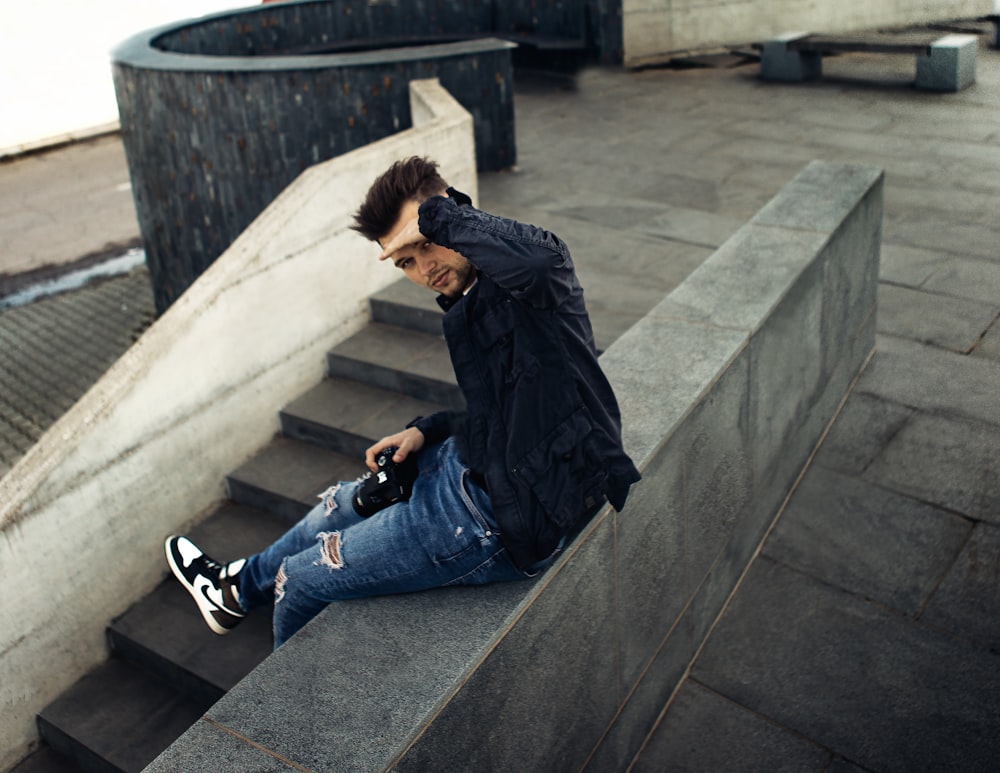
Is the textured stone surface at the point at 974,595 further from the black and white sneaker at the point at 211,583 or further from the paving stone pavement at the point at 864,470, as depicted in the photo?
the black and white sneaker at the point at 211,583

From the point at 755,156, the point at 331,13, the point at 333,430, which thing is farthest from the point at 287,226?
the point at 331,13

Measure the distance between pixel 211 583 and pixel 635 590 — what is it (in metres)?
1.54

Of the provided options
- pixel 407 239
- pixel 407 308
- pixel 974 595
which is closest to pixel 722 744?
pixel 974 595

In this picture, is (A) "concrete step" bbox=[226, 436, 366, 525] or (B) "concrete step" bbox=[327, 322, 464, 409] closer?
(A) "concrete step" bbox=[226, 436, 366, 525]

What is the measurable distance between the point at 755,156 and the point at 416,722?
26.1 ft

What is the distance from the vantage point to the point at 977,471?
4484 mm

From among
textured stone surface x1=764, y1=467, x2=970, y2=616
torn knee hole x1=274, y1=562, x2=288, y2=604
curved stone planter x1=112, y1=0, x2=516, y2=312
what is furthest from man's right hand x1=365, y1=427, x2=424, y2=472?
curved stone planter x1=112, y1=0, x2=516, y2=312

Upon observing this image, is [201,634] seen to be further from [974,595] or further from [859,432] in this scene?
[974,595]

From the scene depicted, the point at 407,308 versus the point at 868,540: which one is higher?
the point at 407,308

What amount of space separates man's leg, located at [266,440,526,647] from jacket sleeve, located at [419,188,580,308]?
0.59 m

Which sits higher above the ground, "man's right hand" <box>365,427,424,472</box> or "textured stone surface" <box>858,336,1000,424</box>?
"man's right hand" <box>365,427,424,472</box>

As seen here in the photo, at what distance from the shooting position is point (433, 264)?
2713 millimetres

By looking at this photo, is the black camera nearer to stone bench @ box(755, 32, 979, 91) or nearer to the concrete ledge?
the concrete ledge

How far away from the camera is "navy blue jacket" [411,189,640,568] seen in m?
2.48
